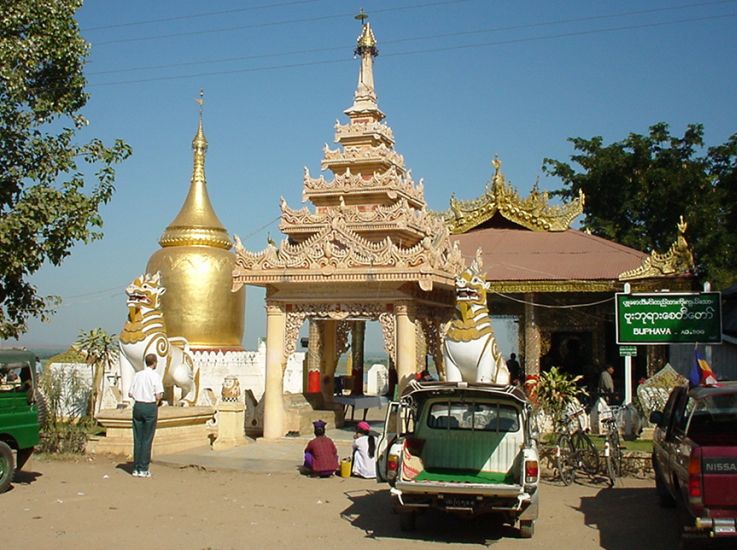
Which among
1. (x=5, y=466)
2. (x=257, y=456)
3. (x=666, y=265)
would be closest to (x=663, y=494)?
(x=257, y=456)

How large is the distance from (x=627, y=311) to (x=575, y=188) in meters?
20.2

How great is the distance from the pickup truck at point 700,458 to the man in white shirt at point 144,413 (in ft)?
23.8

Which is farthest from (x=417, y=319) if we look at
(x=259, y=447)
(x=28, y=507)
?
(x=28, y=507)

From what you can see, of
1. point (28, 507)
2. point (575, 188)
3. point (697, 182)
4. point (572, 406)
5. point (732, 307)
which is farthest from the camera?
point (575, 188)

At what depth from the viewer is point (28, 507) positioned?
1064cm

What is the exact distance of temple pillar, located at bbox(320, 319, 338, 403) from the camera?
20.6 m

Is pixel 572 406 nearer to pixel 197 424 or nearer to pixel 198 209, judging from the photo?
pixel 197 424

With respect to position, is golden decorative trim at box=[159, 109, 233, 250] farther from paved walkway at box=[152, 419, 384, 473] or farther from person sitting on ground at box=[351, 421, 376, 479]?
person sitting on ground at box=[351, 421, 376, 479]

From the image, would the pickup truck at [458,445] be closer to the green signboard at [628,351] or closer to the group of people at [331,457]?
the group of people at [331,457]

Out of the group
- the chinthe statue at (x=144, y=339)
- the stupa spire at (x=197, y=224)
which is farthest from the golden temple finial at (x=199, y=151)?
the chinthe statue at (x=144, y=339)

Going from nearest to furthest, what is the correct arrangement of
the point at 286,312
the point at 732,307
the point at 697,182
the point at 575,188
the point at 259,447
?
the point at 259,447, the point at 286,312, the point at 732,307, the point at 697,182, the point at 575,188

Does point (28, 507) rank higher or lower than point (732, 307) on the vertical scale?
lower

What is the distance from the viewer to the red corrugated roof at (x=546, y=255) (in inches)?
845

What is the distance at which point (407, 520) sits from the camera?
9352 millimetres
